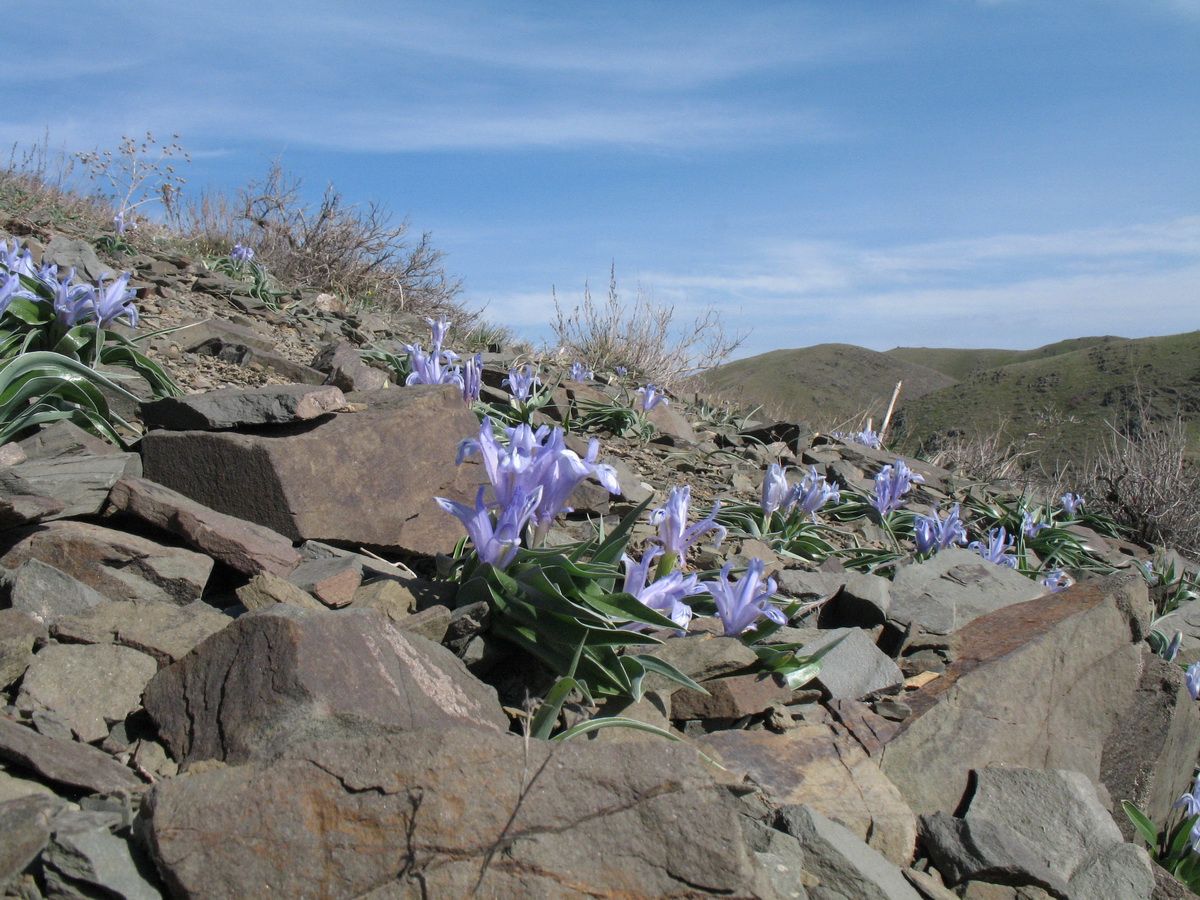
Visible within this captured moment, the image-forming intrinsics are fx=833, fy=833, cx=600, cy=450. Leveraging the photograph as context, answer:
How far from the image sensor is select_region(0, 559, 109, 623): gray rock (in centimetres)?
209

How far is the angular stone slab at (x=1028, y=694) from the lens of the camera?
2.75m

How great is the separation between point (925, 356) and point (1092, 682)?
60.1 meters

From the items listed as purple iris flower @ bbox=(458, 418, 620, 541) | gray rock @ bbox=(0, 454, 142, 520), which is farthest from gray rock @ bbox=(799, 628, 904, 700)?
gray rock @ bbox=(0, 454, 142, 520)

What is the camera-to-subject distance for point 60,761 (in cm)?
157

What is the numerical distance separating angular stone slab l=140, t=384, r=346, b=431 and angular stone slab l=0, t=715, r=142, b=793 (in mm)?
1720

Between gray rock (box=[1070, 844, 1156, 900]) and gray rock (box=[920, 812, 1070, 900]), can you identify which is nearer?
gray rock (box=[920, 812, 1070, 900])

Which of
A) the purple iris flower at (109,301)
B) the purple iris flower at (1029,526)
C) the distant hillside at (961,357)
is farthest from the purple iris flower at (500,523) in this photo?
the distant hillside at (961,357)

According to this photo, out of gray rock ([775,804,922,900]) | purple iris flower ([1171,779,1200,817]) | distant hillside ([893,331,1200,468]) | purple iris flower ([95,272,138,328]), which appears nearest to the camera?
gray rock ([775,804,922,900])

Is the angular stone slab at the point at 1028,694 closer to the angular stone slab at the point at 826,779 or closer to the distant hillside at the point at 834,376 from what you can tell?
the angular stone slab at the point at 826,779

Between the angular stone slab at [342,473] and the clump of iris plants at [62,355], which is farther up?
the clump of iris plants at [62,355]

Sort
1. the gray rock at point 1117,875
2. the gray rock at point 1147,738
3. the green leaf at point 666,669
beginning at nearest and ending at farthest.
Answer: the green leaf at point 666,669
the gray rock at point 1117,875
the gray rock at point 1147,738

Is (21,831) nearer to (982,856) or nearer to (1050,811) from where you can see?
(982,856)

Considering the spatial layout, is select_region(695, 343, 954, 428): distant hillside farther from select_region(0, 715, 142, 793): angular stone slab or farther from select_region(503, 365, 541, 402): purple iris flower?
A: select_region(0, 715, 142, 793): angular stone slab

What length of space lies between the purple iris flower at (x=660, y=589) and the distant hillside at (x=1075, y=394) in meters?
18.8
